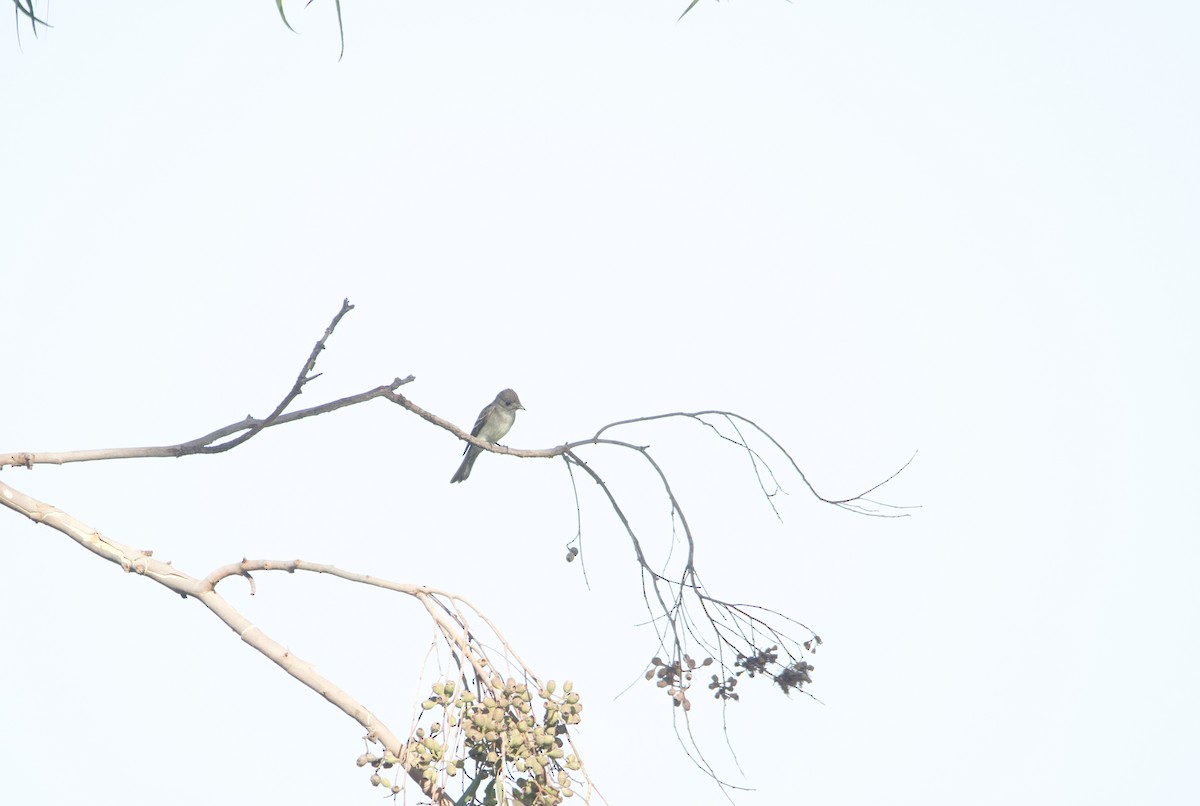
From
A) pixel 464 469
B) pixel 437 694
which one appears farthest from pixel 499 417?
pixel 437 694

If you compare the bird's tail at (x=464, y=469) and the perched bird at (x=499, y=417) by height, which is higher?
the perched bird at (x=499, y=417)

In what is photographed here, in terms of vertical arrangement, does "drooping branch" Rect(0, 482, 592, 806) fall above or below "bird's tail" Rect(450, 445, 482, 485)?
below

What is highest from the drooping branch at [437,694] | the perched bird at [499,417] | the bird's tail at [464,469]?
the perched bird at [499,417]

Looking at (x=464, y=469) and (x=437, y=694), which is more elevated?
(x=464, y=469)

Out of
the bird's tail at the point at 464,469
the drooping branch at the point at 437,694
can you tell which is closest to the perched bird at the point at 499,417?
the bird's tail at the point at 464,469

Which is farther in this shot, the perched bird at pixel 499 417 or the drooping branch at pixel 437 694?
the perched bird at pixel 499 417

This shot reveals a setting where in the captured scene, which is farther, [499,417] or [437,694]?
[499,417]

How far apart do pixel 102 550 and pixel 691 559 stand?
6.68 feet

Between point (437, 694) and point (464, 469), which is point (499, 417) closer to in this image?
point (464, 469)

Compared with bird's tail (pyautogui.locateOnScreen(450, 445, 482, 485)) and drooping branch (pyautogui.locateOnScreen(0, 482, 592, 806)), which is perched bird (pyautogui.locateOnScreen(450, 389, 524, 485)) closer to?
bird's tail (pyautogui.locateOnScreen(450, 445, 482, 485))

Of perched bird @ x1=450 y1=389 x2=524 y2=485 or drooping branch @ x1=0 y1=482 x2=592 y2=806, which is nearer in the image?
drooping branch @ x1=0 y1=482 x2=592 y2=806

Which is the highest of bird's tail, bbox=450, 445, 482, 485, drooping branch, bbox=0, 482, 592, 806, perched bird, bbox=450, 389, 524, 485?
perched bird, bbox=450, 389, 524, 485

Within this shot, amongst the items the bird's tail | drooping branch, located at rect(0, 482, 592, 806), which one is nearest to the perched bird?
the bird's tail

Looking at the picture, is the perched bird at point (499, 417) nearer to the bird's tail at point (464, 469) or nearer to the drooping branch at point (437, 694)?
the bird's tail at point (464, 469)
